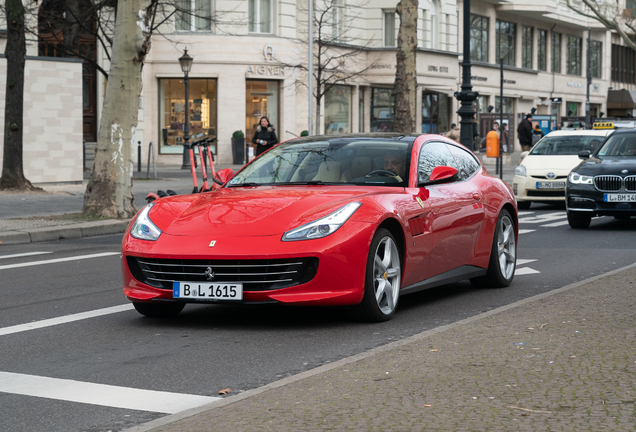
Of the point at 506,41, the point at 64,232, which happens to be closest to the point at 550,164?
the point at 64,232

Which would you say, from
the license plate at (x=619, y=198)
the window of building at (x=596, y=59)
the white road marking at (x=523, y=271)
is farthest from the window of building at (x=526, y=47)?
the white road marking at (x=523, y=271)

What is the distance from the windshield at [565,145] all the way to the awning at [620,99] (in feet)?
190

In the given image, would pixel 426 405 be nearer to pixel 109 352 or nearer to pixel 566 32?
pixel 109 352

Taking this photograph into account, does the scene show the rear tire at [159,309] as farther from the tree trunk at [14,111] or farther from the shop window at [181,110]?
the shop window at [181,110]

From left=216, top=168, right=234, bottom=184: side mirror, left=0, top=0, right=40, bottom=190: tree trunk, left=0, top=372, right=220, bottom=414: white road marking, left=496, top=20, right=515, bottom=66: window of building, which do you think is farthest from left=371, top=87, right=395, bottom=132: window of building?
left=0, top=372, right=220, bottom=414: white road marking

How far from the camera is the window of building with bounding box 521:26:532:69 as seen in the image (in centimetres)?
6381

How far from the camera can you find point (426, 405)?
181 inches

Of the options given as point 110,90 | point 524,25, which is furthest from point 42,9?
point 524,25

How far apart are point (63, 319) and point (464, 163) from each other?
12.1ft

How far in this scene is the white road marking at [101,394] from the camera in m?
4.91

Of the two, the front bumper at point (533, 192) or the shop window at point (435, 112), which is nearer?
the front bumper at point (533, 192)

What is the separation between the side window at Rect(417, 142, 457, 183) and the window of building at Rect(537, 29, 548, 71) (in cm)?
5967

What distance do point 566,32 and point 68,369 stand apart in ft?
223

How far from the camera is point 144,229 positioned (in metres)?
7.23
